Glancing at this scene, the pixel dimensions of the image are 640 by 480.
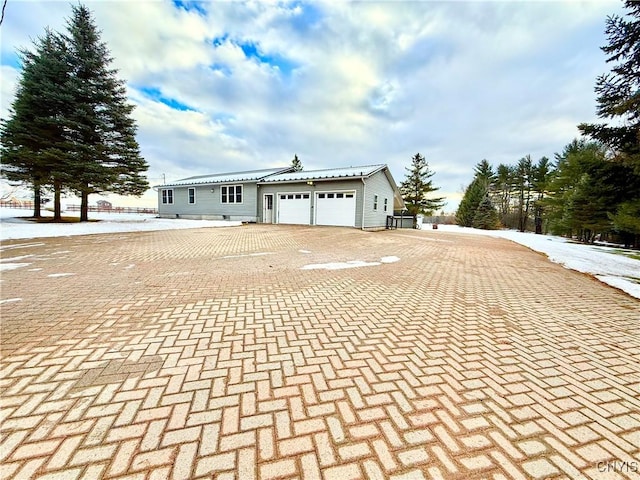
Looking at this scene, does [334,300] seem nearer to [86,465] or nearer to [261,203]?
[86,465]

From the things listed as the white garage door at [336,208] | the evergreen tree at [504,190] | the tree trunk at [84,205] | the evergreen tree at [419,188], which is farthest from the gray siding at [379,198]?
the evergreen tree at [504,190]

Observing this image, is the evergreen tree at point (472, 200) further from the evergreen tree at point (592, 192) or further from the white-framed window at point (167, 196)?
the white-framed window at point (167, 196)

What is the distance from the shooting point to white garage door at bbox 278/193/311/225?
1770 cm

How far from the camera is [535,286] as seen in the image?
5.54 metres

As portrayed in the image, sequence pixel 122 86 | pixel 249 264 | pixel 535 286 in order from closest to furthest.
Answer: pixel 535 286, pixel 249 264, pixel 122 86

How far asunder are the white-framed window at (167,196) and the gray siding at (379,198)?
1906 cm

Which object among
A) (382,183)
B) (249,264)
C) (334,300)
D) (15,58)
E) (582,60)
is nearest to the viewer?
(334,300)

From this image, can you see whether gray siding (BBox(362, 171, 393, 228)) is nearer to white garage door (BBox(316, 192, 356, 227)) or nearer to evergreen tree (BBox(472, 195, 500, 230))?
white garage door (BBox(316, 192, 356, 227))

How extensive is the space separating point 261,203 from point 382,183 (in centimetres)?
925

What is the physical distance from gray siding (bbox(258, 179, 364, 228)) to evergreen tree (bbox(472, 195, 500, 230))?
2317 cm

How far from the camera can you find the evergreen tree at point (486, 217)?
3105 cm

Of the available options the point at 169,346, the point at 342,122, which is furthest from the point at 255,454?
the point at 342,122

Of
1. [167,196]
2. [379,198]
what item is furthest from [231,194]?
[379,198]

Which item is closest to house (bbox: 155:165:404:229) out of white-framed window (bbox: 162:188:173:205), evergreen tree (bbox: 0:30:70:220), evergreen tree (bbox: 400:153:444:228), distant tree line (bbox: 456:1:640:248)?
white-framed window (bbox: 162:188:173:205)
